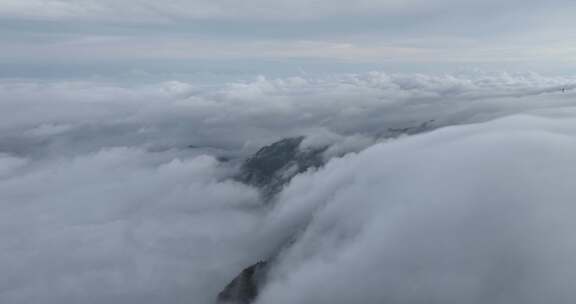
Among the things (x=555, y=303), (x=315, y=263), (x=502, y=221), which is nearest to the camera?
(x=555, y=303)

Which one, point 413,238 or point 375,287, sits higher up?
point 413,238

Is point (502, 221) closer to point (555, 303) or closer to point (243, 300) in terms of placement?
point (555, 303)

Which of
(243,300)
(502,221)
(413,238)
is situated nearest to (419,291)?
(413,238)

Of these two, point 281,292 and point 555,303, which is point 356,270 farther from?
point 555,303

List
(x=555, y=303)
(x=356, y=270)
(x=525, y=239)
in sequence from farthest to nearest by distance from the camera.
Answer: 1. (x=356, y=270)
2. (x=525, y=239)
3. (x=555, y=303)

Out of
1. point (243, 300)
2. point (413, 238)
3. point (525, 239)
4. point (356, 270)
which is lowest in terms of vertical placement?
point (243, 300)

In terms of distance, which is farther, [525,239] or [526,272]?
[525,239]

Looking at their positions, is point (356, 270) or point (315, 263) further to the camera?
point (315, 263)

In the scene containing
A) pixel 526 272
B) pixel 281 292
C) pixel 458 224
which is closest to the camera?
pixel 526 272

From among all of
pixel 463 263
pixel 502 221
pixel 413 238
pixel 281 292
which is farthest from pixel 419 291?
pixel 281 292
